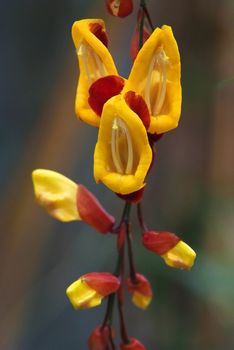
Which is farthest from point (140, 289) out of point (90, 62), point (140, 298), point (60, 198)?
point (90, 62)

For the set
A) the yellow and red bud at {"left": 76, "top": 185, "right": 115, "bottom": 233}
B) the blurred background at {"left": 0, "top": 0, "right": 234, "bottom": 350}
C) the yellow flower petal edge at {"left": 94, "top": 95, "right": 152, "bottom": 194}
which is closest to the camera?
the yellow flower petal edge at {"left": 94, "top": 95, "right": 152, "bottom": 194}

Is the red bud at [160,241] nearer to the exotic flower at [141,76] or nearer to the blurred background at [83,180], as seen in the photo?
the exotic flower at [141,76]

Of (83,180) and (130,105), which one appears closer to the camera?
(130,105)

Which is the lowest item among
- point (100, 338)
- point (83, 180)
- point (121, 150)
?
point (83, 180)

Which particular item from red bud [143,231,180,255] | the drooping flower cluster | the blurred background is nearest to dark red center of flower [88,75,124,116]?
the drooping flower cluster

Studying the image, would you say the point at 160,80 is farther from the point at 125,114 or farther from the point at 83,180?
the point at 83,180

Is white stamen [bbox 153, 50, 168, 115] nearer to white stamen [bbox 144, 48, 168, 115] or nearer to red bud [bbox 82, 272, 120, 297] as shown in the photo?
white stamen [bbox 144, 48, 168, 115]

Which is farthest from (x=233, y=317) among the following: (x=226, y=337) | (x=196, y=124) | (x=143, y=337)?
(x=196, y=124)
